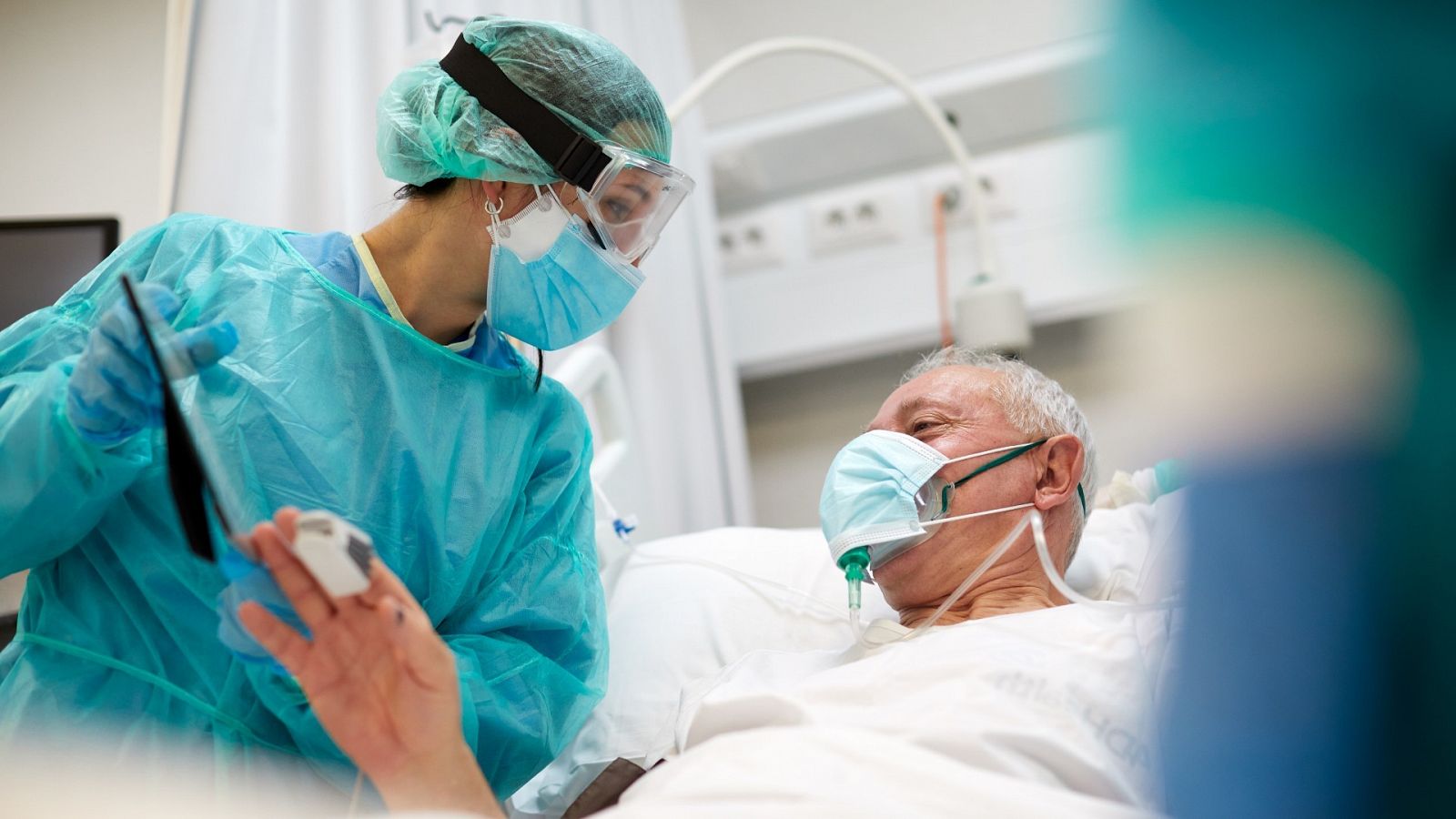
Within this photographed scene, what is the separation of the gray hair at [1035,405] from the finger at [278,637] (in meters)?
1.00

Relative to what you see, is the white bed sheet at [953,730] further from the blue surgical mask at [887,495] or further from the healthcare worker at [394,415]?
the healthcare worker at [394,415]

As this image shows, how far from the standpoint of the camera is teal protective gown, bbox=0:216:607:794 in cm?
119

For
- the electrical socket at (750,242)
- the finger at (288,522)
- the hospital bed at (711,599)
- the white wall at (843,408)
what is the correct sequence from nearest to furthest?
the finger at (288,522)
the hospital bed at (711,599)
the white wall at (843,408)
the electrical socket at (750,242)

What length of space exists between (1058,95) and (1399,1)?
7.56 feet

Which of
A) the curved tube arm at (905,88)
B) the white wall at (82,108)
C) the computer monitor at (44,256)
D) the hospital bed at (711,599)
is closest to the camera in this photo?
the hospital bed at (711,599)

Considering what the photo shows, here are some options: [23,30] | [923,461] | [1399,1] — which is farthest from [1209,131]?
[23,30]

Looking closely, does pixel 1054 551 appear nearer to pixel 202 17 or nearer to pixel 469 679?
pixel 469 679

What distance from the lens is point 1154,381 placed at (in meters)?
0.59

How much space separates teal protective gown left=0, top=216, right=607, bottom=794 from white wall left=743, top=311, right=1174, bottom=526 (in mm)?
1477

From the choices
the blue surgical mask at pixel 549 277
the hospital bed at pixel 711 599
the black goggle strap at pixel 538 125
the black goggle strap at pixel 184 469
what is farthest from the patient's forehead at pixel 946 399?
the black goggle strap at pixel 184 469

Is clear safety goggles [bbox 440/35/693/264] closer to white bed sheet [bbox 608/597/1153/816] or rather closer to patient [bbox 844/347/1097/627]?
patient [bbox 844/347/1097/627]

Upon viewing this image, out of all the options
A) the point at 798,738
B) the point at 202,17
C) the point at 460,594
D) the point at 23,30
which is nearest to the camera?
the point at 798,738

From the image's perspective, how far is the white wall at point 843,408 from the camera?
2.67m

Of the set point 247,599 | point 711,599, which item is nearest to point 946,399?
point 711,599
